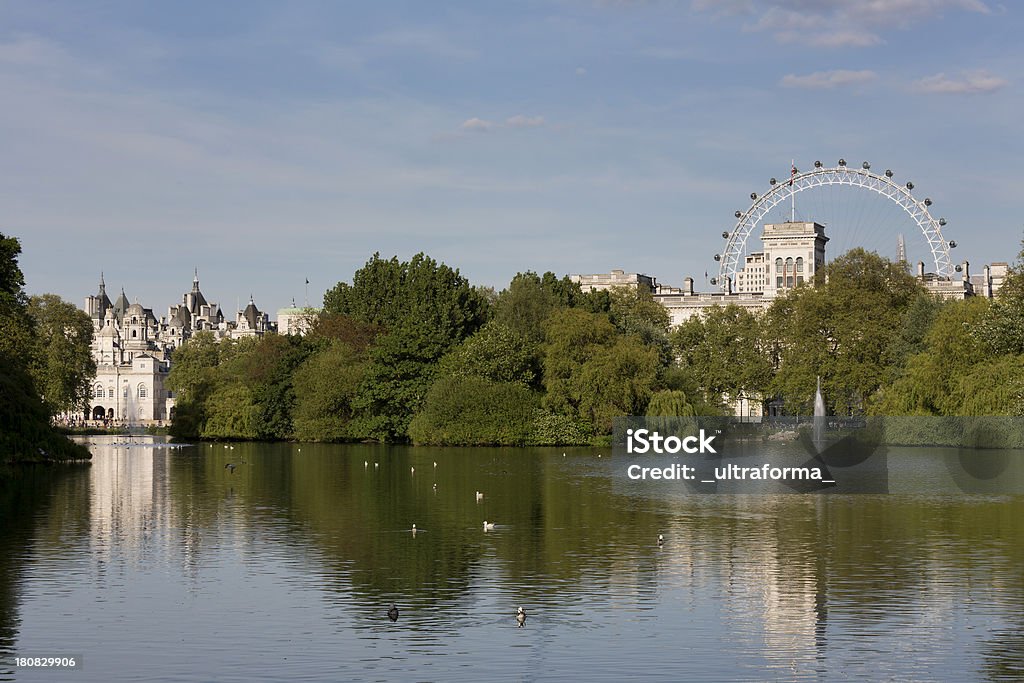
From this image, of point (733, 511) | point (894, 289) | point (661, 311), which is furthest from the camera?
point (661, 311)

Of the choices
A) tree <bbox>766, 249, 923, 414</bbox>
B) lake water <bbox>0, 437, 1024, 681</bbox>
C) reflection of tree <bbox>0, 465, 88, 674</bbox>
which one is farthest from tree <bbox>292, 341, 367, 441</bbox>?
lake water <bbox>0, 437, 1024, 681</bbox>

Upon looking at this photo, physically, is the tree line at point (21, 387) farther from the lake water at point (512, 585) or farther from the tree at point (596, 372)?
Answer: the tree at point (596, 372)

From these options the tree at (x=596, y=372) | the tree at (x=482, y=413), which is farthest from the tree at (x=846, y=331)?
the tree at (x=482, y=413)

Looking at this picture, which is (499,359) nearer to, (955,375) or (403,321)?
(403,321)

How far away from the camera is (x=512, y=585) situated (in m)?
30.3

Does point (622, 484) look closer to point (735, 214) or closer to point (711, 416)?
point (711, 416)

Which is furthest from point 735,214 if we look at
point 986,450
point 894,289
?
point 986,450

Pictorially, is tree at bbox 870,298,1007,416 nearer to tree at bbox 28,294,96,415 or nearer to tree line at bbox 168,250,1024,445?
tree line at bbox 168,250,1024,445

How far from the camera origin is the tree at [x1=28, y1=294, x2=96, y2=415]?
4333 inches

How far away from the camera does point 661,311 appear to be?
13750 centimetres

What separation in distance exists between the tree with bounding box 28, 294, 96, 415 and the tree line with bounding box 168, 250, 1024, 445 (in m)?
8.94

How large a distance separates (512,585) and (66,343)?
3675 inches

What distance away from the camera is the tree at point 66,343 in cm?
11006

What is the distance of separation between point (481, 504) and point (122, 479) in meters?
20.8
